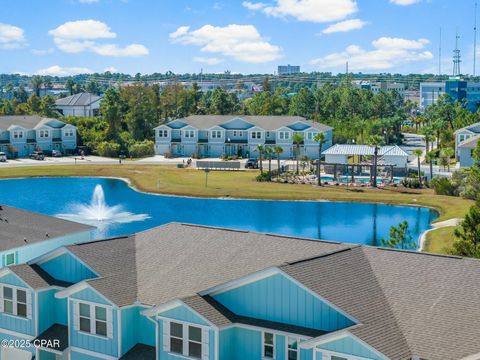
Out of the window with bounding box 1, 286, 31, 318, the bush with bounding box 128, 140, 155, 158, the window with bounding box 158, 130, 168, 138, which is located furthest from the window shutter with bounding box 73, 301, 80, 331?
the window with bounding box 158, 130, 168, 138

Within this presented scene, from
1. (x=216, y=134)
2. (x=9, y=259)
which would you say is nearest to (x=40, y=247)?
(x=9, y=259)

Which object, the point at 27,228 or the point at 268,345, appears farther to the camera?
the point at 27,228

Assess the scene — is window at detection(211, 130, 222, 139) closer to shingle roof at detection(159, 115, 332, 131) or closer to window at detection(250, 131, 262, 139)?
shingle roof at detection(159, 115, 332, 131)

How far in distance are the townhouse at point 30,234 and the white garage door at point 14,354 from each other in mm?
4180

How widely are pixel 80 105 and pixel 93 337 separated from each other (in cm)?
13859

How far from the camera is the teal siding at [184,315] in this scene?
15.8 metres

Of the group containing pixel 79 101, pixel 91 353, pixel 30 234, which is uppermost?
pixel 79 101

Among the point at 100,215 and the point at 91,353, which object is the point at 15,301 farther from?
the point at 100,215

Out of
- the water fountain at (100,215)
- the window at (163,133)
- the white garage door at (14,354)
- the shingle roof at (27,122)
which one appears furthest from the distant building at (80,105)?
the white garage door at (14,354)

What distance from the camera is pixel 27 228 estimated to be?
26.5 meters

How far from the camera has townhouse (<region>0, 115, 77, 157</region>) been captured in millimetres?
96688

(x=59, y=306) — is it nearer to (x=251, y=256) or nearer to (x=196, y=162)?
(x=251, y=256)

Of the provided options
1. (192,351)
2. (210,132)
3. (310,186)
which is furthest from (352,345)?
(210,132)

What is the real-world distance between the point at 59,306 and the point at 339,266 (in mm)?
8307
